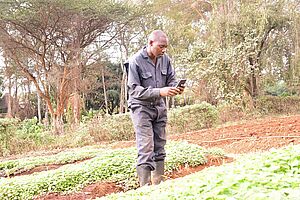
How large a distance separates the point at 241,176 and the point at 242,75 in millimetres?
14207

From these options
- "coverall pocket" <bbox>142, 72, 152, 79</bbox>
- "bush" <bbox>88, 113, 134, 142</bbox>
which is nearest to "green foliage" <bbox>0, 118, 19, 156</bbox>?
"bush" <bbox>88, 113, 134, 142</bbox>

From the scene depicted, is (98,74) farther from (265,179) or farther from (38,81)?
(265,179)

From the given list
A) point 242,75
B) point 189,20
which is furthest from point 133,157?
point 189,20

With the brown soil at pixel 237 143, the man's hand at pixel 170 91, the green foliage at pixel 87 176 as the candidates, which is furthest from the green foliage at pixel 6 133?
the man's hand at pixel 170 91

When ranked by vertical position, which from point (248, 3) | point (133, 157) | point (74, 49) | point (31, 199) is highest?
point (248, 3)

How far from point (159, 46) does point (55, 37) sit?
14984 millimetres

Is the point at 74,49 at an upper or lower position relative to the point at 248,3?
lower

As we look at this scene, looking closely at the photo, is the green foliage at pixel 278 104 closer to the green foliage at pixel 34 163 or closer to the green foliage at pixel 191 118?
the green foliage at pixel 191 118

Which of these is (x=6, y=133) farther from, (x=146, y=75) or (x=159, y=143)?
(x=146, y=75)

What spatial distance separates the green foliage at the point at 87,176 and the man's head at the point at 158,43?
1.64 meters

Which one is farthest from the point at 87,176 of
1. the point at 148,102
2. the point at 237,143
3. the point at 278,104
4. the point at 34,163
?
the point at 278,104

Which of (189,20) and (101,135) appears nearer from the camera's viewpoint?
(101,135)

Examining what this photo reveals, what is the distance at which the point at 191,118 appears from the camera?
1375cm

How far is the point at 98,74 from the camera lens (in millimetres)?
25656
